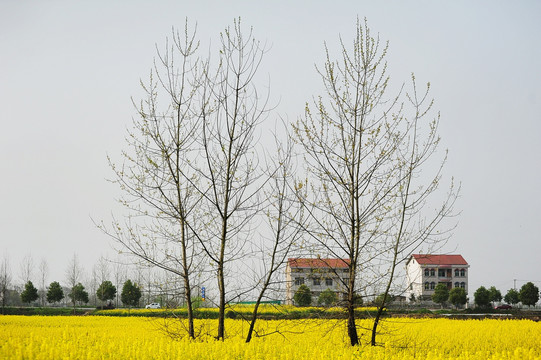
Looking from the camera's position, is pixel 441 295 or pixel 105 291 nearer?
pixel 105 291

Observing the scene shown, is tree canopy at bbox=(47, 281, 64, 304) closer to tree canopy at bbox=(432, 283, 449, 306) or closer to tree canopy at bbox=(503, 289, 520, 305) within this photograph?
tree canopy at bbox=(432, 283, 449, 306)

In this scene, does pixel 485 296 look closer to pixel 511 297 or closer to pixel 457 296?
pixel 457 296

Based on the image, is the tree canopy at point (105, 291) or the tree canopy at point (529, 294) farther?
the tree canopy at point (529, 294)

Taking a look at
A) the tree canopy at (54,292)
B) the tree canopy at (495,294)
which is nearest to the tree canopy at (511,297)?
the tree canopy at (495,294)

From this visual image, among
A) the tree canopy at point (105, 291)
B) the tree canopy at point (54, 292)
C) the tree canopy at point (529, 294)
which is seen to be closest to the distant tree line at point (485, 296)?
the tree canopy at point (529, 294)

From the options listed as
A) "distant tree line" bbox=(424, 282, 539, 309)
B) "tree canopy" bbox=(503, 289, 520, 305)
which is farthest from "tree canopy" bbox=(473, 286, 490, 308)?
"tree canopy" bbox=(503, 289, 520, 305)

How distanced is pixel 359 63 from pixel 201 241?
486cm

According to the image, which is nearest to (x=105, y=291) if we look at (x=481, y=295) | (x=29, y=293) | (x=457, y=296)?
(x=29, y=293)

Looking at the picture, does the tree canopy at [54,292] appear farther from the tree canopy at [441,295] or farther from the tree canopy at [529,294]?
the tree canopy at [529,294]

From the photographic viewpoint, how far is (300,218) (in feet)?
33.7

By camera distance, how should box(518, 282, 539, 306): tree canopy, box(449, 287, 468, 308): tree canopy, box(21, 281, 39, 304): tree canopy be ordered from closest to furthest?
box(21, 281, 39, 304): tree canopy, box(449, 287, 468, 308): tree canopy, box(518, 282, 539, 306): tree canopy

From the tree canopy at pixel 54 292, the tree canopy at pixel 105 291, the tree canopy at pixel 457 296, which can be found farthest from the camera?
the tree canopy at pixel 457 296

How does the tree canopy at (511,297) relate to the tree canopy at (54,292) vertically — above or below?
below

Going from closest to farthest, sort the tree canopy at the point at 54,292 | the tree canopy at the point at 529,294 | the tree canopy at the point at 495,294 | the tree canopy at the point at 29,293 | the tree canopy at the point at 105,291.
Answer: the tree canopy at the point at 105,291 < the tree canopy at the point at 29,293 < the tree canopy at the point at 54,292 < the tree canopy at the point at 529,294 < the tree canopy at the point at 495,294
